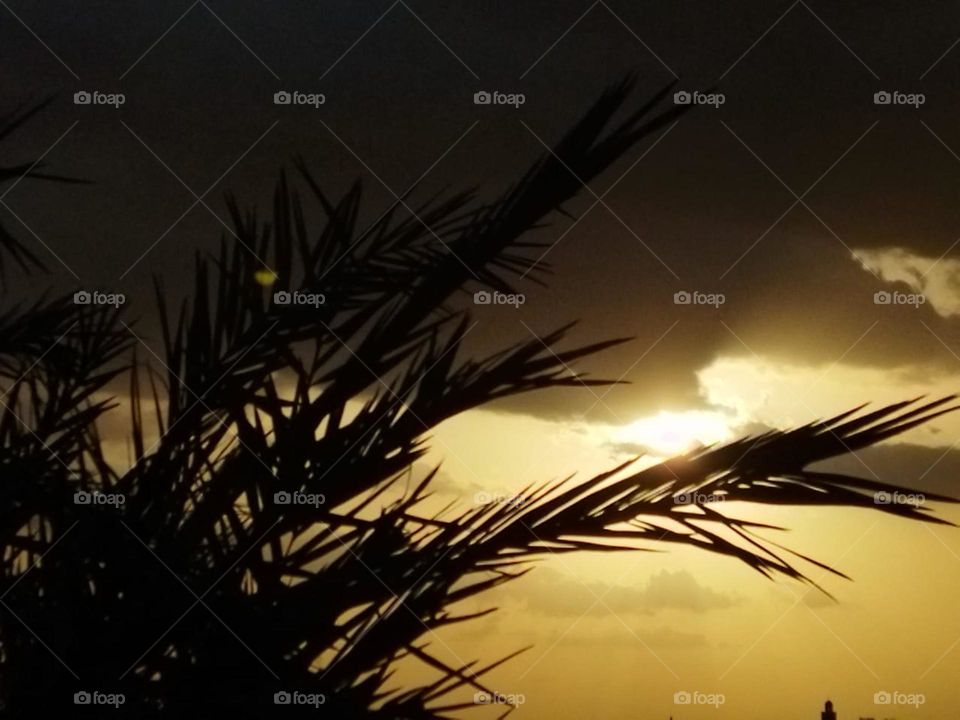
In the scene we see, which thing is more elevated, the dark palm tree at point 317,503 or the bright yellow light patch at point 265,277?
the bright yellow light patch at point 265,277

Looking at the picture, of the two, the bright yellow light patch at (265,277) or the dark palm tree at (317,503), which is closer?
the dark palm tree at (317,503)

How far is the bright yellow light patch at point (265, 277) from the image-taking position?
201 centimetres

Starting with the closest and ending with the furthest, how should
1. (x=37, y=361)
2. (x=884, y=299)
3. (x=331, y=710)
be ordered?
(x=331, y=710) → (x=37, y=361) → (x=884, y=299)

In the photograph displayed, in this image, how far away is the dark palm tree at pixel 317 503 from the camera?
1.69 m

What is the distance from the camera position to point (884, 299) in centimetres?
246

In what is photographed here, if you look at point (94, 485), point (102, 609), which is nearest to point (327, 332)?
point (94, 485)

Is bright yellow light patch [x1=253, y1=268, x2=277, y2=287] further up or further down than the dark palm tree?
further up

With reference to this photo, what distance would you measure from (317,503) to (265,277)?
49cm

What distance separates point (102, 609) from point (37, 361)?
0.66m

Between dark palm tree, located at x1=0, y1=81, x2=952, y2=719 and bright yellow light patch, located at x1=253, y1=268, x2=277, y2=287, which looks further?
bright yellow light patch, located at x1=253, y1=268, x2=277, y2=287

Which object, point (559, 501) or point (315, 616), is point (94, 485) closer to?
point (315, 616)

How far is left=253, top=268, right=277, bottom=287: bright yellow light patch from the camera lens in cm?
201

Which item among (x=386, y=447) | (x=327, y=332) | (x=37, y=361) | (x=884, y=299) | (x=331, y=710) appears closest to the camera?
(x=331, y=710)

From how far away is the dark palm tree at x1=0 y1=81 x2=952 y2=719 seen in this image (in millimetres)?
1690
